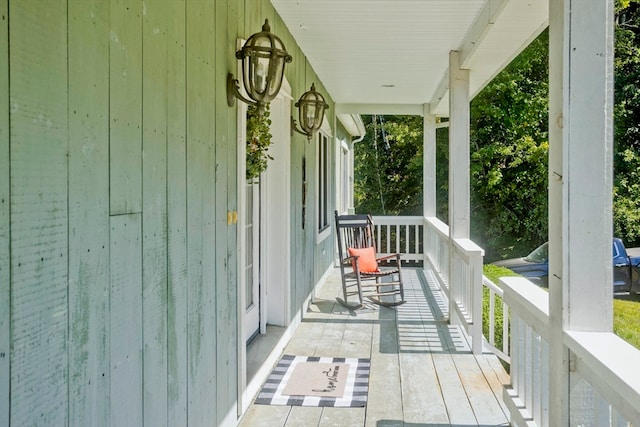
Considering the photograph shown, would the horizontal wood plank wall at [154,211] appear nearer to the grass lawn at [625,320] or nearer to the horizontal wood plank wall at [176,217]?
the horizontal wood plank wall at [176,217]

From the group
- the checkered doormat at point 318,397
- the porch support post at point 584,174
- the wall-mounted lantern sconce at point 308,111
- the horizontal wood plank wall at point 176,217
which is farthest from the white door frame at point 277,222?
the porch support post at point 584,174

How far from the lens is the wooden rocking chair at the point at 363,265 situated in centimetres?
594

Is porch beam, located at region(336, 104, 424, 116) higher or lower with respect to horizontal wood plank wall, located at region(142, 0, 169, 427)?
higher

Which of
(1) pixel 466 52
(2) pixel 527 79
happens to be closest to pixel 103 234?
(1) pixel 466 52

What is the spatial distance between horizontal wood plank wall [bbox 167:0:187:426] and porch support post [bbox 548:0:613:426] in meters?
1.39

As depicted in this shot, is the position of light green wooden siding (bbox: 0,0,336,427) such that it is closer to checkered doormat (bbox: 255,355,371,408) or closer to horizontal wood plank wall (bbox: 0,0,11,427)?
horizontal wood plank wall (bbox: 0,0,11,427)

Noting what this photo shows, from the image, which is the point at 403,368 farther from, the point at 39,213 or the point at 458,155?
the point at 39,213

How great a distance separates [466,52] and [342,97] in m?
3.55

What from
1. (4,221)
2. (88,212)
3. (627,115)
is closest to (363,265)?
(88,212)

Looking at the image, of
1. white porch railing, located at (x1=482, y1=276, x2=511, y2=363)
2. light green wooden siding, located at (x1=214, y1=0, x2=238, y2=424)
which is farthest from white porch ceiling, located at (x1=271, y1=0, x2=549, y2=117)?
white porch railing, located at (x1=482, y1=276, x2=511, y2=363)

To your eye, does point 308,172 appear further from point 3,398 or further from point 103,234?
point 3,398

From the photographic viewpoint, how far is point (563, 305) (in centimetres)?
209

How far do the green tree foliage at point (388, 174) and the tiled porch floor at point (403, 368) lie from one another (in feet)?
40.9

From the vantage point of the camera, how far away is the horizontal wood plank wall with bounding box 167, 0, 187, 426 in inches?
79.8
